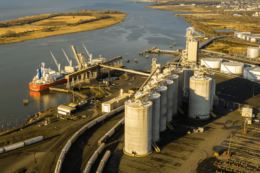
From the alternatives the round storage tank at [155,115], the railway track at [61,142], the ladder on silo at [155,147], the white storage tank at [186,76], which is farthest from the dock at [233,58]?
the ladder on silo at [155,147]

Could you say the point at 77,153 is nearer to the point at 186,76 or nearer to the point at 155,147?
the point at 155,147

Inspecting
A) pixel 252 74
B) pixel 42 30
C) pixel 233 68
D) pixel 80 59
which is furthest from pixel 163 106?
Answer: pixel 42 30

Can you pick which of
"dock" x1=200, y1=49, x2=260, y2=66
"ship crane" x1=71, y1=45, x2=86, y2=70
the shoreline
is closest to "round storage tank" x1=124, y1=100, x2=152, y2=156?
"ship crane" x1=71, y1=45, x2=86, y2=70

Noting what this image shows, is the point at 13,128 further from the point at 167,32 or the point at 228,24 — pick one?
the point at 228,24

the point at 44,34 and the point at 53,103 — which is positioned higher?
the point at 44,34

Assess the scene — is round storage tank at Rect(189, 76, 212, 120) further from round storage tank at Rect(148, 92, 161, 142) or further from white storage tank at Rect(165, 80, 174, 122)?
round storage tank at Rect(148, 92, 161, 142)

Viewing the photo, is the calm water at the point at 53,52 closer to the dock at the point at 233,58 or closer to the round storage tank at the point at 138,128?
the dock at the point at 233,58

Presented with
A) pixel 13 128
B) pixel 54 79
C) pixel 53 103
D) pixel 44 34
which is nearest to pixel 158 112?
pixel 13 128
